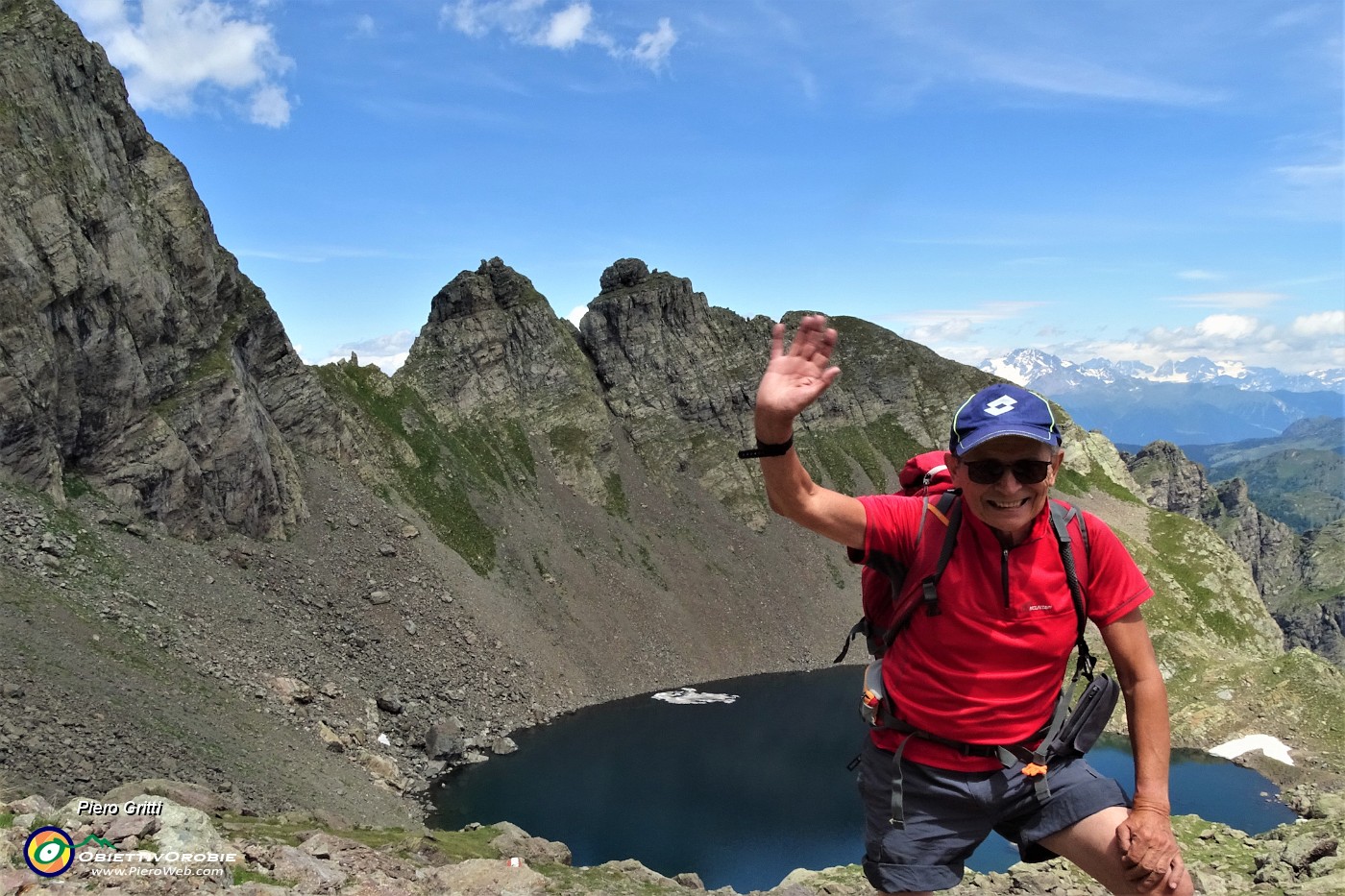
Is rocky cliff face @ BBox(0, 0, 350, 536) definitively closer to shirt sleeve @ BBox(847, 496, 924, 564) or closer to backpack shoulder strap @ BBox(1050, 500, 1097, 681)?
shirt sleeve @ BBox(847, 496, 924, 564)

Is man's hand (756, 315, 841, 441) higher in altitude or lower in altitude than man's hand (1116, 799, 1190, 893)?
higher

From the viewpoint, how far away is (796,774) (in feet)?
214

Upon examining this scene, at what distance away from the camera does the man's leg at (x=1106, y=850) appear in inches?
228

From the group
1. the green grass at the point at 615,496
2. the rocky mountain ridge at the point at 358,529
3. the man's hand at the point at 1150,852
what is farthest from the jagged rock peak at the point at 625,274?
the man's hand at the point at 1150,852

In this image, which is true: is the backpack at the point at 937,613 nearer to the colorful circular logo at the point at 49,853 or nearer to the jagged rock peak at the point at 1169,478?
the colorful circular logo at the point at 49,853

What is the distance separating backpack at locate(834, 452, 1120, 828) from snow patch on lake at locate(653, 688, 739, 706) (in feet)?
252

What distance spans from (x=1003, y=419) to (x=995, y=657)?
1.72m

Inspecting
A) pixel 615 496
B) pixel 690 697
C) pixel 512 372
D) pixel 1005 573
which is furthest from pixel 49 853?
pixel 512 372

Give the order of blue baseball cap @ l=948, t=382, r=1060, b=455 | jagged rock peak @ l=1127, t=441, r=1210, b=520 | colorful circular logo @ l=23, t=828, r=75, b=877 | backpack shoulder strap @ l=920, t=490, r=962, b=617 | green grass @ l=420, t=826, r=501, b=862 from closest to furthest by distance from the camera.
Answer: blue baseball cap @ l=948, t=382, r=1060, b=455 → backpack shoulder strap @ l=920, t=490, r=962, b=617 → colorful circular logo @ l=23, t=828, r=75, b=877 → green grass @ l=420, t=826, r=501, b=862 → jagged rock peak @ l=1127, t=441, r=1210, b=520

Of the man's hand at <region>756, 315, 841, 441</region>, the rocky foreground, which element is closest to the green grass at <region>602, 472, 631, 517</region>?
the rocky foreground

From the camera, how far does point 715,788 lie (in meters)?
61.8

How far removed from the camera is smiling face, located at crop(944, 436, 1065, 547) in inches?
227

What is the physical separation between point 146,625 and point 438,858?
103 feet

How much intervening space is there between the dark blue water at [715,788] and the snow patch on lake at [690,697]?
1.05 m
